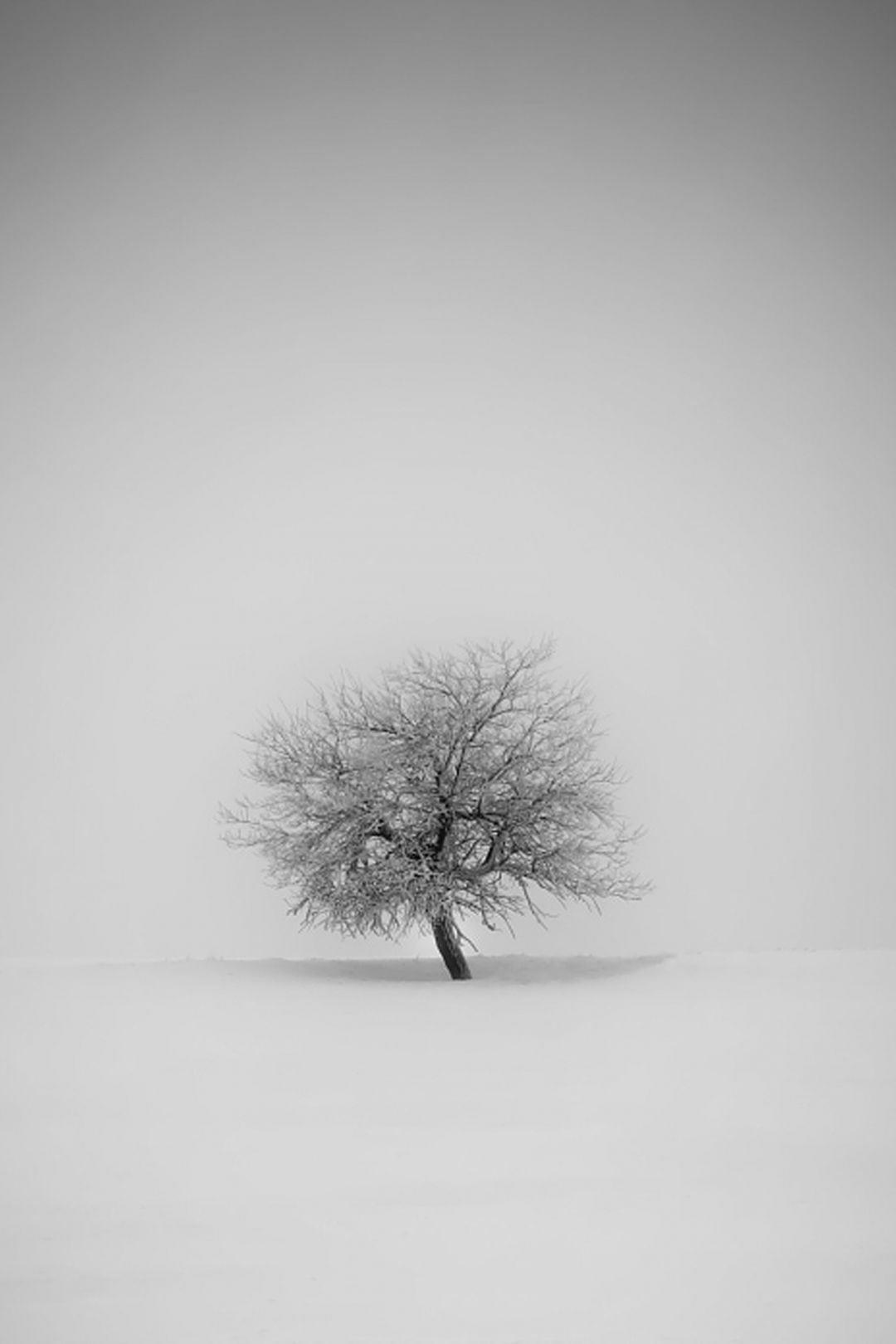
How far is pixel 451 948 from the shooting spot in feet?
65.5

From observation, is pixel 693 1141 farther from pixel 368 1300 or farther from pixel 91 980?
pixel 91 980

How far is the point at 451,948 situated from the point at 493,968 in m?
1.84

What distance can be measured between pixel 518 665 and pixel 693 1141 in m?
11.6

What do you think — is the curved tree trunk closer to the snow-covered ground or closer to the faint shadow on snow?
the faint shadow on snow

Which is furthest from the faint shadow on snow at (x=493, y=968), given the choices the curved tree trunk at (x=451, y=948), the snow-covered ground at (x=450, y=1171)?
the snow-covered ground at (x=450, y=1171)

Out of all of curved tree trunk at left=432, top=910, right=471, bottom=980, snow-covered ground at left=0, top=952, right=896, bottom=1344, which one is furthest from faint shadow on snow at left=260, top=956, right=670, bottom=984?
snow-covered ground at left=0, top=952, right=896, bottom=1344

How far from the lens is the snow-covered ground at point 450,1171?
6.49m

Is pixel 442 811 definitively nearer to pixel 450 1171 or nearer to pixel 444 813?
pixel 444 813

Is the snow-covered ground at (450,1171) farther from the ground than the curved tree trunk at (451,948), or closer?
closer

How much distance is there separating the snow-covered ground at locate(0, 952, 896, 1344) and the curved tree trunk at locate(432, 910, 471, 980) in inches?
137

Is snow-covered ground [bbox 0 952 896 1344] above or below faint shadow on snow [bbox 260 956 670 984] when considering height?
below

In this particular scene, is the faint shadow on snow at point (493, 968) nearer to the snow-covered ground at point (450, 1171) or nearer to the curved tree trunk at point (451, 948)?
the curved tree trunk at point (451, 948)

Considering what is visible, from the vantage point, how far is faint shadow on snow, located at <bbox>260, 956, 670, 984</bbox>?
1983 cm

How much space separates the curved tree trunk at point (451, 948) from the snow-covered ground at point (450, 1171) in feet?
11.4
